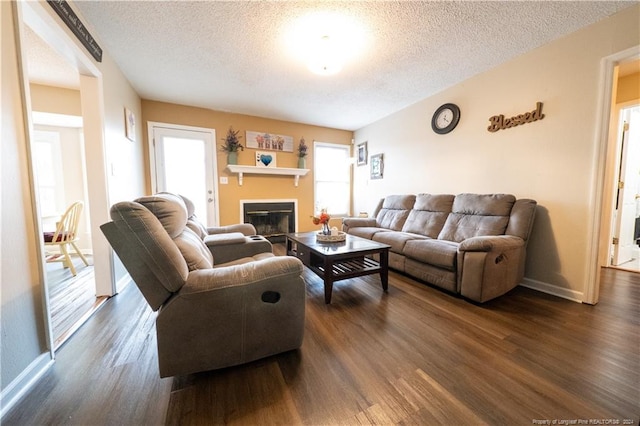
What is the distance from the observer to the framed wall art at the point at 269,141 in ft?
14.1

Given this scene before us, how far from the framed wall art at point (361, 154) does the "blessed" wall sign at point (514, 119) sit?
2.42 meters

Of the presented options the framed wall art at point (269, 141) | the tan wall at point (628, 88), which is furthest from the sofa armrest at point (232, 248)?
the tan wall at point (628, 88)

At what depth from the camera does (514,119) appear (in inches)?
99.3

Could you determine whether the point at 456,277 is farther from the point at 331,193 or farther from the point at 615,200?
the point at 331,193

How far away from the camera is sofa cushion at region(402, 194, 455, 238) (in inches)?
118

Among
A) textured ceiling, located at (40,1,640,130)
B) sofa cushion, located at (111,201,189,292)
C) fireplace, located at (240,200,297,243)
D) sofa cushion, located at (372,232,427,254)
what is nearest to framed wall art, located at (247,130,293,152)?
textured ceiling, located at (40,1,640,130)

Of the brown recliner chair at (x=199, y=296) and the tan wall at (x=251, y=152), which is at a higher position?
the tan wall at (x=251, y=152)

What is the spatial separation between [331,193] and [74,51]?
13.5 feet

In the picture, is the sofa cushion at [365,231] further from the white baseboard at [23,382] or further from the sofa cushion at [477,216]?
the white baseboard at [23,382]

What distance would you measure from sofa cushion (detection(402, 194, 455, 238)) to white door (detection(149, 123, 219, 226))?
322cm

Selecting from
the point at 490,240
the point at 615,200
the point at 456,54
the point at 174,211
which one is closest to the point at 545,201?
the point at 490,240

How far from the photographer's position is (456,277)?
85.3 inches

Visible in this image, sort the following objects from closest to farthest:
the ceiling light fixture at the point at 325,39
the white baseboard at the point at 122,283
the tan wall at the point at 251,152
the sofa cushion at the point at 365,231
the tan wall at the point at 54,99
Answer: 1. the ceiling light fixture at the point at 325,39
2. the white baseboard at the point at 122,283
3. the tan wall at the point at 54,99
4. the sofa cushion at the point at 365,231
5. the tan wall at the point at 251,152

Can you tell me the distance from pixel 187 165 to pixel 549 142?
15.6ft
